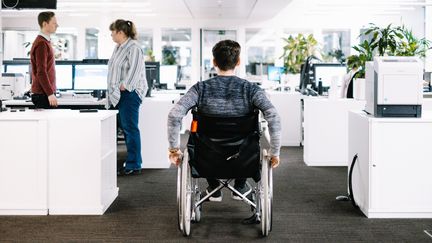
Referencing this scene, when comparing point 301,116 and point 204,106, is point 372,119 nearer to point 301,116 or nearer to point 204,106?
point 204,106

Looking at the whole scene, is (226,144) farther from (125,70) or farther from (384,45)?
(384,45)

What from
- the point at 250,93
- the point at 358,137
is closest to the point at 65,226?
the point at 250,93

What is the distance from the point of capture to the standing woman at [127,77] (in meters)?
5.30

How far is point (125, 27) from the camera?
211 inches

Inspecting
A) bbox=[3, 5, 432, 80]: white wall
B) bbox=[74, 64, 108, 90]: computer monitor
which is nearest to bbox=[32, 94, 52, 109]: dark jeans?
bbox=[74, 64, 108, 90]: computer monitor

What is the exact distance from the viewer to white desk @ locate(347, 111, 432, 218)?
382 centimetres

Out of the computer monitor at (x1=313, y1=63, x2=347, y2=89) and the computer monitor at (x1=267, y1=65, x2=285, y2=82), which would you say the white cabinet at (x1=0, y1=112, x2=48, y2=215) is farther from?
the computer monitor at (x1=267, y1=65, x2=285, y2=82)

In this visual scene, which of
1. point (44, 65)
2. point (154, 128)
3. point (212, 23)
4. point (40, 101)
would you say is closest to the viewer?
point (44, 65)

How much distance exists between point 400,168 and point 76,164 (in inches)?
88.2

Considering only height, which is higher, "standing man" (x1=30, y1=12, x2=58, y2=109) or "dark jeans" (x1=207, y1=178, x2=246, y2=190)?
"standing man" (x1=30, y1=12, x2=58, y2=109)

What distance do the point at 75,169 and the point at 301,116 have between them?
4.76 metres

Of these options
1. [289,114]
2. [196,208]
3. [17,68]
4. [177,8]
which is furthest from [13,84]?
[177,8]

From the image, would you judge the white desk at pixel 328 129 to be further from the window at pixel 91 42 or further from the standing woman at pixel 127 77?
the window at pixel 91 42

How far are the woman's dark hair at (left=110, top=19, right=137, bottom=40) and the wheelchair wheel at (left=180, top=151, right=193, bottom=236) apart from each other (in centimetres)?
249
